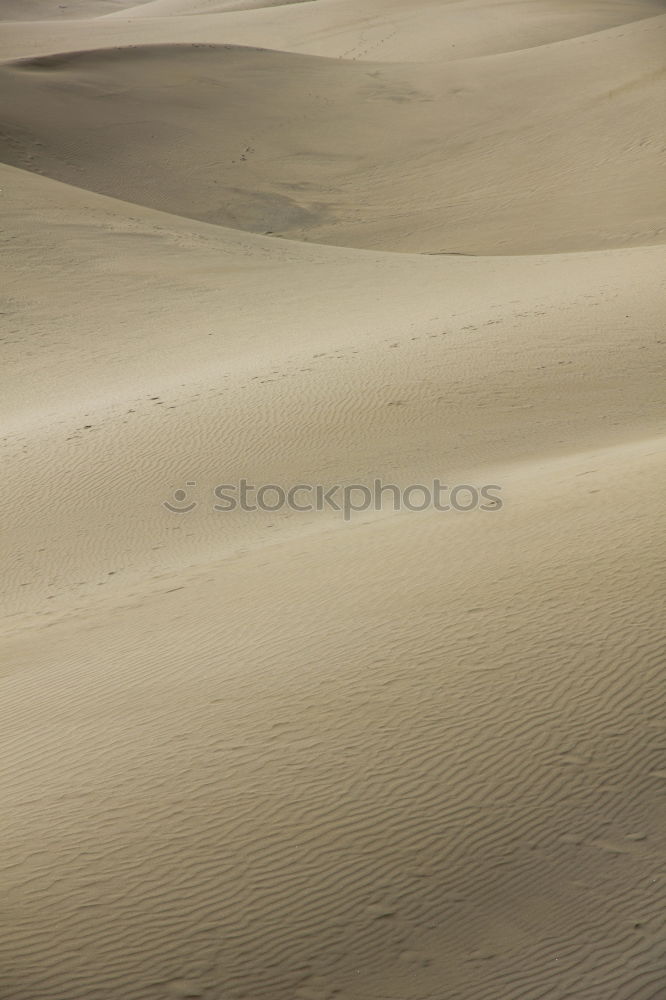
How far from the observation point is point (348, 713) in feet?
14.0

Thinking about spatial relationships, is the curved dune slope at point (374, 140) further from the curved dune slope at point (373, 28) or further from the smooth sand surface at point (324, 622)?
the curved dune slope at point (373, 28)

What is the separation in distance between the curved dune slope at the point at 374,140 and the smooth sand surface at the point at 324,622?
6.87 feet

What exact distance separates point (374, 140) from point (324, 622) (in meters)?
20.2

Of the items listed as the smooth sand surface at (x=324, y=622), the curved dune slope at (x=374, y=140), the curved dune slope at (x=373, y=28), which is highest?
the curved dune slope at (x=373, y=28)

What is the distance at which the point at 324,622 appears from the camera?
5148 millimetres

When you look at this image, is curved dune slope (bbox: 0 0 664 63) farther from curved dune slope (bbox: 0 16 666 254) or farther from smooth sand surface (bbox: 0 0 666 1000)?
smooth sand surface (bbox: 0 0 666 1000)

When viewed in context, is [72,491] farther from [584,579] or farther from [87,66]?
[87,66]

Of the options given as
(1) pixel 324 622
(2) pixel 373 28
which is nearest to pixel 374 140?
(2) pixel 373 28

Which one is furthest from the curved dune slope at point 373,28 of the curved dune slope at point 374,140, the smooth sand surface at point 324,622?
the smooth sand surface at point 324,622

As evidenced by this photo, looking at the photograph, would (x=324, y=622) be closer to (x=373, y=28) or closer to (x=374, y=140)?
(x=374, y=140)

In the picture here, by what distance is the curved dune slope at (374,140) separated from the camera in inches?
786

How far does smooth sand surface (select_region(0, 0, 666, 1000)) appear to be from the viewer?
134 inches

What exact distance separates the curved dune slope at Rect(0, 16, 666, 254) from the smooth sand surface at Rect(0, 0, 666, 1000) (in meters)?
2.09

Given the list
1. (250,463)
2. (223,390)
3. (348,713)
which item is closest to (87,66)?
(223,390)
